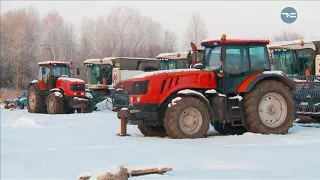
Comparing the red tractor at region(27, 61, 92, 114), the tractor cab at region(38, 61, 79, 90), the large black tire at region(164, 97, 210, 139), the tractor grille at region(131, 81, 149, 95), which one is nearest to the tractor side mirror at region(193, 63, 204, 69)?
the large black tire at region(164, 97, 210, 139)

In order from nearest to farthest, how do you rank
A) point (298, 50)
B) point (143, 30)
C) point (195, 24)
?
point (298, 50)
point (195, 24)
point (143, 30)

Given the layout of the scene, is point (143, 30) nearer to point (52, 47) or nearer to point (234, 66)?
point (52, 47)

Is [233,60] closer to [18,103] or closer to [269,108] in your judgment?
[269,108]

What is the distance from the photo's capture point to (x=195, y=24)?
36.2 metres

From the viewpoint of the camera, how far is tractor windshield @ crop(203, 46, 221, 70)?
10.6 m

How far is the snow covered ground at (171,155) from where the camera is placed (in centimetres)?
594

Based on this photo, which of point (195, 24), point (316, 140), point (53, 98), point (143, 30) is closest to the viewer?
Result: point (316, 140)

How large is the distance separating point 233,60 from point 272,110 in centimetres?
144

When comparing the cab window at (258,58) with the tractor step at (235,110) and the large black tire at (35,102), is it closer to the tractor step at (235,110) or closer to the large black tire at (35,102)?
the tractor step at (235,110)

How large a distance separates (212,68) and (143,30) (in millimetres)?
43556

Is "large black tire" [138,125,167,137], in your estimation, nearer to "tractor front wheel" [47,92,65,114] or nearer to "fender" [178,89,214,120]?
"fender" [178,89,214,120]

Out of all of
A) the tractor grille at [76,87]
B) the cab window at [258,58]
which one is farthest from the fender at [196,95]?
the tractor grille at [76,87]

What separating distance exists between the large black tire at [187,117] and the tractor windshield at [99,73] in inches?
660

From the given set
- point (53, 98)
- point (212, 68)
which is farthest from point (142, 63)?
point (212, 68)
